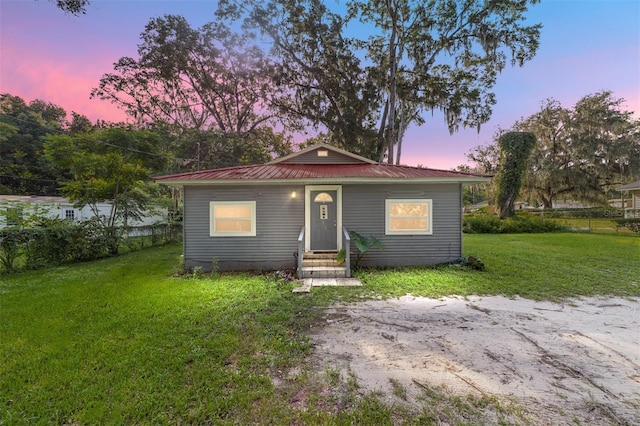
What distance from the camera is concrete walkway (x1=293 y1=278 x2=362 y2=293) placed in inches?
220

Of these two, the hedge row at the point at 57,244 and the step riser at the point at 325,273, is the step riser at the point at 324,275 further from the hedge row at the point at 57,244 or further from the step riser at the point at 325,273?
the hedge row at the point at 57,244

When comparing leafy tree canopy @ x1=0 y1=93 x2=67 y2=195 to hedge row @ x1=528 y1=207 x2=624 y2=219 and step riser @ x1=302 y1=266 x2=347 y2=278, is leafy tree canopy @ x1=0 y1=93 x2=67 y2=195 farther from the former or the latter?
hedge row @ x1=528 y1=207 x2=624 y2=219

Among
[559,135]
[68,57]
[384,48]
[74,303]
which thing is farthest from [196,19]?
[559,135]

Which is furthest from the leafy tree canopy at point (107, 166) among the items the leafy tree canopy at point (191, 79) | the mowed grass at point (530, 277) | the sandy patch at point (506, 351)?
the sandy patch at point (506, 351)

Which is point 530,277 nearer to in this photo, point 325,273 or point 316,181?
point 325,273

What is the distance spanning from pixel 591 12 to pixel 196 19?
22699 mm

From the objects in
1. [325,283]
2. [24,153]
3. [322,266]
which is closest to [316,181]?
[322,266]

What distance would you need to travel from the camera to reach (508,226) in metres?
16.6

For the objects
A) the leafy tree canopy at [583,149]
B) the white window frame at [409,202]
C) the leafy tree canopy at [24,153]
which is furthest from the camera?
the leafy tree canopy at [24,153]

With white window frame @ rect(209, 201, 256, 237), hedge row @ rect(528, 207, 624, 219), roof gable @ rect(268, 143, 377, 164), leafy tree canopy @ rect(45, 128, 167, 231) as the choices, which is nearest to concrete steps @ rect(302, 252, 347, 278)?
white window frame @ rect(209, 201, 256, 237)

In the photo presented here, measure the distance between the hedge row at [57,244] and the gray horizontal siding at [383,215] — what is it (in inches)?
345

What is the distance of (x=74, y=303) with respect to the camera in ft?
15.3

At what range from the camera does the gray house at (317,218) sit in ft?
23.9

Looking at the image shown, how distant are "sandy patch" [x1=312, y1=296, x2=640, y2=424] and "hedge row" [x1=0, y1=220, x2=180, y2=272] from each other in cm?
889
